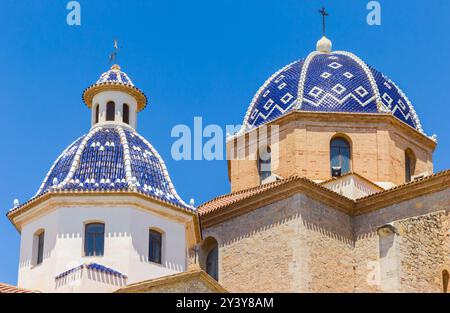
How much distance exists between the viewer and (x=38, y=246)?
19.4 metres

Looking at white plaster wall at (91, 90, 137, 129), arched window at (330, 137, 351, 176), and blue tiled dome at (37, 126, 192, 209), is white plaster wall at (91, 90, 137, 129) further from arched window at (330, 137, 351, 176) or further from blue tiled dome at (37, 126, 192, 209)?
arched window at (330, 137, 351, 176)

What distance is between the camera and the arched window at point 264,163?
87.2 feet

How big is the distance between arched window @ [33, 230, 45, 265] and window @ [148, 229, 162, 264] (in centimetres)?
198

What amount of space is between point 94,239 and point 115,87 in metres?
3.89

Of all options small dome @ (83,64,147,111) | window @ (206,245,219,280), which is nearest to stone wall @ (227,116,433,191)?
window @ (206,245,219,280)

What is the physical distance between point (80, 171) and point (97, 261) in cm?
203

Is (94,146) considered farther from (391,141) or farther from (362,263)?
(391,141)

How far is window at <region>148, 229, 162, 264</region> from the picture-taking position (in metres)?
19.2

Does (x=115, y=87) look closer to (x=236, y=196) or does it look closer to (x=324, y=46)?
(x=236, y=196)

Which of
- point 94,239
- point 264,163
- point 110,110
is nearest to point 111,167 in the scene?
point 94,239

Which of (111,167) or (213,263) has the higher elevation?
(111,167)

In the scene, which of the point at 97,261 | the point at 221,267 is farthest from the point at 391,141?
the point at 97,261

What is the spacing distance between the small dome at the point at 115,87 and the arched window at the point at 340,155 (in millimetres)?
6098
